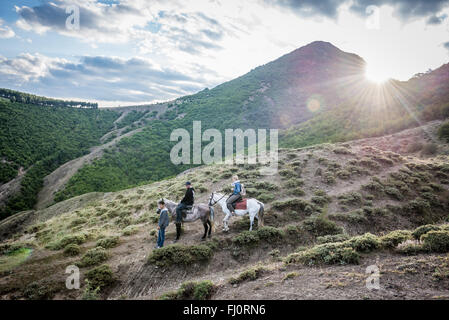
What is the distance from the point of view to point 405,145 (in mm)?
24625

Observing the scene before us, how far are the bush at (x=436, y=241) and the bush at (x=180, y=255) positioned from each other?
26.2 ft

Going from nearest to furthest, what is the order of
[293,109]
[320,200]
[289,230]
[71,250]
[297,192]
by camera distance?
[71,250] → [289,230] → [320,200] → [297,192] → [293,109]

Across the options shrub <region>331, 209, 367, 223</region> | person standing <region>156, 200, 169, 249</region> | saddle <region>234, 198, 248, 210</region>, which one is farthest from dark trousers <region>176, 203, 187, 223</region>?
shrub <region>331, 209, 367, 223</region>

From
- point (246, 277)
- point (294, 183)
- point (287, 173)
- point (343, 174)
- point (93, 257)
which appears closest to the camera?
point (246, 277)

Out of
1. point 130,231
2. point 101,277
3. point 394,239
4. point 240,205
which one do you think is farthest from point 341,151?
point 101,277

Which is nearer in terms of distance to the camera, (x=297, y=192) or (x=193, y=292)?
(x=193, y=292)

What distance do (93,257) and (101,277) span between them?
5.48ft

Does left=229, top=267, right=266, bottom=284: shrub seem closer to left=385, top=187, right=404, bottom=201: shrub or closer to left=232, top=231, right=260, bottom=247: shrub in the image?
left=232, top=231, right=260, bottom=247: shrub

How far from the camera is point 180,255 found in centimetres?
852

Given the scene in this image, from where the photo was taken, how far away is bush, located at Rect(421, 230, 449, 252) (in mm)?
6793

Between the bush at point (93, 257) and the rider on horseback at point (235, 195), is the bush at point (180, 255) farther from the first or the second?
the rider on horseback at point (235, 195)

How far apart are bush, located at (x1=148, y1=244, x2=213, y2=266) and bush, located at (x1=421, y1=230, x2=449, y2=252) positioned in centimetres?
797

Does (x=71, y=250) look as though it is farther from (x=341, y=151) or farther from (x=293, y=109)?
(x=293, y=109)
